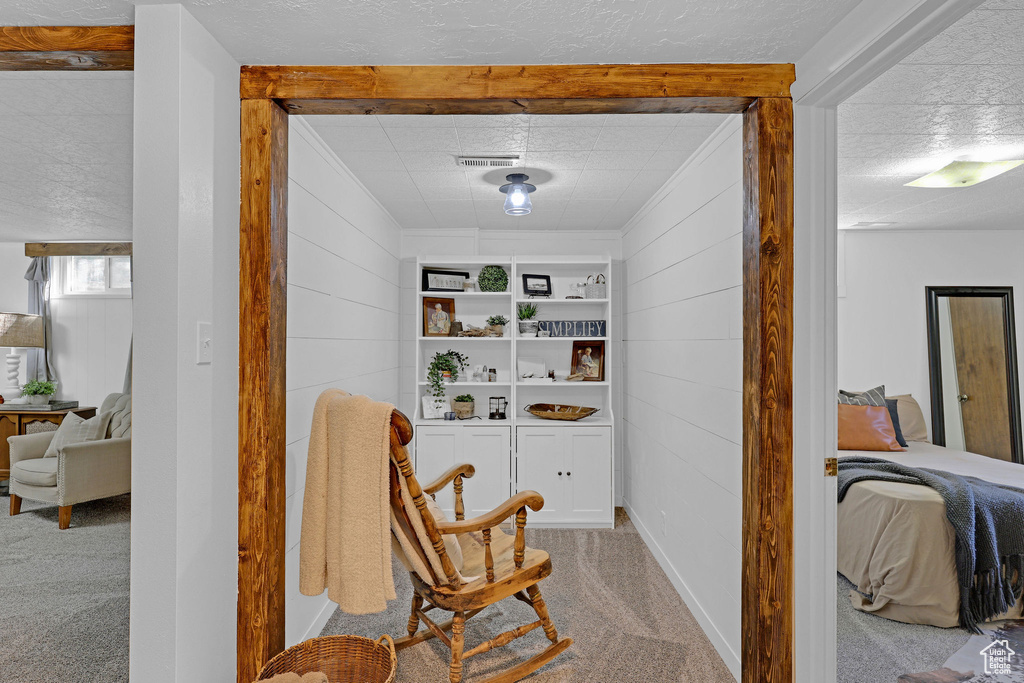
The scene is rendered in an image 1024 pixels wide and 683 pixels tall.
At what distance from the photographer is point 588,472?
15.1ft

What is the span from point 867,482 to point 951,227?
3218 mm

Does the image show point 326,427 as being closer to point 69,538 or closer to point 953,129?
point 953,129

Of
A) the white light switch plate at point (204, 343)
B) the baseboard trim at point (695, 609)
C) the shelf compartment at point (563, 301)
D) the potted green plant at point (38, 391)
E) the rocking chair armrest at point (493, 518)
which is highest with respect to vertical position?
the shelf compartment at point (563, 301)

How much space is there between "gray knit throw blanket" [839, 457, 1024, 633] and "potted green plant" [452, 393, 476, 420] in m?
3.09

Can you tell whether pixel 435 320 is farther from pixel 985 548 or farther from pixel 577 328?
pixel 985 548

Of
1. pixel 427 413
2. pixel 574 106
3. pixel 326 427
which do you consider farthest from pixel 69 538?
pixel 574 106

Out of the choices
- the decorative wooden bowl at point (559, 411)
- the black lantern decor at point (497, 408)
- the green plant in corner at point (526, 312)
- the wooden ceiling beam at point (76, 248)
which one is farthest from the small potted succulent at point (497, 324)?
the wooden ceiling beam at point (76, 248)

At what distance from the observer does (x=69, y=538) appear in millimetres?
4355

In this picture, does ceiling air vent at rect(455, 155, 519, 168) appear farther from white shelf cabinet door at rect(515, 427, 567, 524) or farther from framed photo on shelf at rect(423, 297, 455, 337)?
white shelf cabinet door at rect(515, 427, 567, 524)

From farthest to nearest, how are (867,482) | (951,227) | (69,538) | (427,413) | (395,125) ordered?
(951,227) → (427,413) → (69,538) → (867,482) → (395,125)

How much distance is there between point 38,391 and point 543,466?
199 inches

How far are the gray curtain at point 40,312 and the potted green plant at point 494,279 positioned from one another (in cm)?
471

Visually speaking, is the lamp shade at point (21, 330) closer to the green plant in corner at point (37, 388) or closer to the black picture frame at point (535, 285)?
the green plant in corner at point (37, 388)

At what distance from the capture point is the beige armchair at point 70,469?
179 inches
